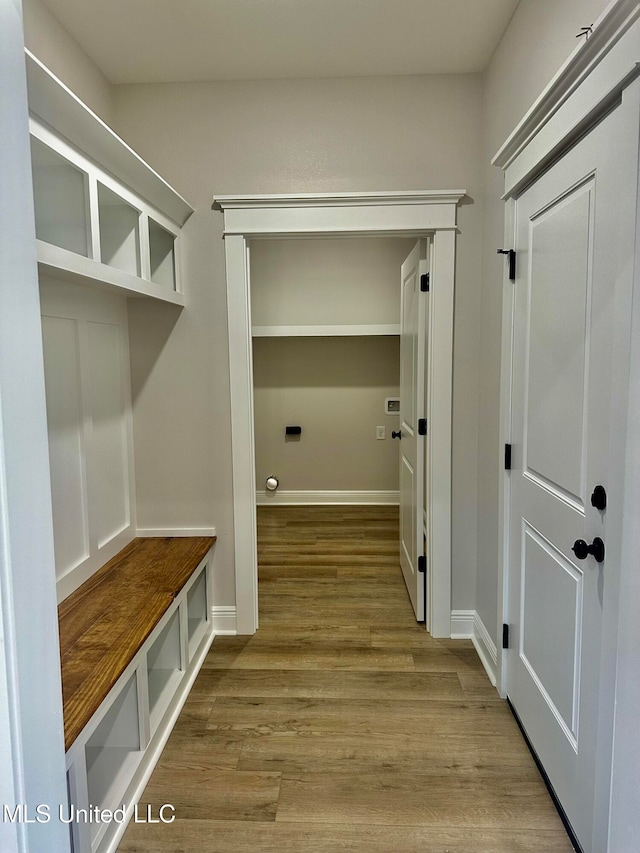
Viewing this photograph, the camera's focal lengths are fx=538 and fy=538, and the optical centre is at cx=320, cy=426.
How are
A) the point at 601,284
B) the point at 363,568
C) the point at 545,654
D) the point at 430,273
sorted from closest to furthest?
the point at 601,284
the point at 545,654
the point at 430,273
the point at 363,568

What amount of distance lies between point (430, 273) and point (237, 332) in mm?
988

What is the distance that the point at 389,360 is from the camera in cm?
510

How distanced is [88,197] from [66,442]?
890 mm

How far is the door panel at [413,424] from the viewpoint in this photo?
9.21 feet

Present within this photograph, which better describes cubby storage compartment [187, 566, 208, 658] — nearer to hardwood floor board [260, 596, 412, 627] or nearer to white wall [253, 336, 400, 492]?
hardwood floor board [260, 596, 412, 627]

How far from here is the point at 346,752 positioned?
196 centimetres

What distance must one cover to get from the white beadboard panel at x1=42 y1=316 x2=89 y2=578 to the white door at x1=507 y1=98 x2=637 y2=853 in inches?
Result: 67.6

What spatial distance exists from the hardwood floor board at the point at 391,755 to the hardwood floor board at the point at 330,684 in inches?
9.7

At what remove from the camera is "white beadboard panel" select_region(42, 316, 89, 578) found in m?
1.95

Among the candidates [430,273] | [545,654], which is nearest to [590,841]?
[545,654]

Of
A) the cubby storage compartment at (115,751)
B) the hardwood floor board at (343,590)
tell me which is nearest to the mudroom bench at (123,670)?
the cubby storage compartment at (115,751)

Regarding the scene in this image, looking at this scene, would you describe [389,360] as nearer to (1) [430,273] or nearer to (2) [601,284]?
(1) [430,273]

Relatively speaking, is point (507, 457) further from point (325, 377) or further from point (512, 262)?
point (325, 377)

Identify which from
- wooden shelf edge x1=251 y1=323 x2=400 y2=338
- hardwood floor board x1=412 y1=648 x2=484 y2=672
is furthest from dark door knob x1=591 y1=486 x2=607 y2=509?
wooden shelf edge x1=251 y1=323 x2=400 y2=338
